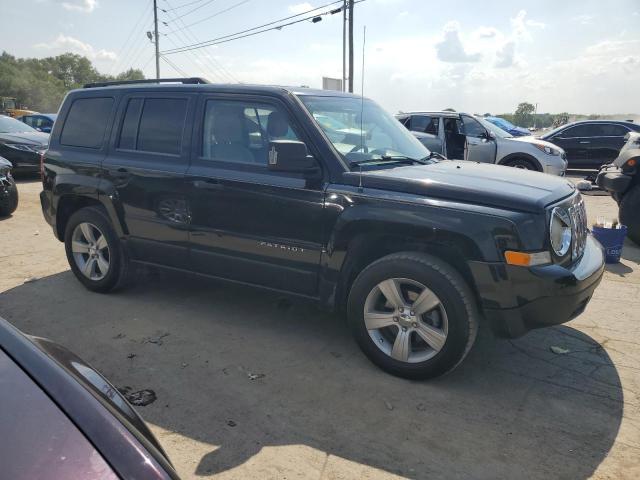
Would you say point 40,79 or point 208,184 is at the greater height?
point 40,79

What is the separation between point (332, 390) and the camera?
331 cm

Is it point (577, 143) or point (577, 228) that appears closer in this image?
point (577, 228)

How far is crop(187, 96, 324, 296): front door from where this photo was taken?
12.1ft

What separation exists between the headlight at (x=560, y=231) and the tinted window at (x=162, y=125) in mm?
2833

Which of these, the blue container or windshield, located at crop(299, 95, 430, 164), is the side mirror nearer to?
A: windshield, located at crop(299, 95, 430, 164)

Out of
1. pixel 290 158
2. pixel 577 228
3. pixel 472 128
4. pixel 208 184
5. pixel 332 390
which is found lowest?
pixel 332 390

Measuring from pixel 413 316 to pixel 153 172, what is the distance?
243 cm

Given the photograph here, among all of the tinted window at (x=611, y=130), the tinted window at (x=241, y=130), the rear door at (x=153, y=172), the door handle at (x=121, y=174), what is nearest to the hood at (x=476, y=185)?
the tinted window at (x=241, y=130)

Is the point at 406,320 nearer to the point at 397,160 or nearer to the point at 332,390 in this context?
the point at 332,390

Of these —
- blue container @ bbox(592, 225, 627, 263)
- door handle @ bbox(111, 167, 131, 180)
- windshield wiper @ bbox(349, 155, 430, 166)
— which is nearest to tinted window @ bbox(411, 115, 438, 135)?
blue container @ bbox(592, 225, 627, 263)

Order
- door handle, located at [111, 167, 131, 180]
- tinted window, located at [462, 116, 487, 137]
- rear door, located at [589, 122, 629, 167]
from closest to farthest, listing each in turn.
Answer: door handle, located at [111, 167, 131, 180] → tinted window, located at [462, 116, 487, 137] → rear door, located at [589, 122, 629, 167]

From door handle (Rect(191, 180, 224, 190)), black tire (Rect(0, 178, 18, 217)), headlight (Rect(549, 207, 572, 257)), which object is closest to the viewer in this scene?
headlight (Rect(549, 207, 572, 257))

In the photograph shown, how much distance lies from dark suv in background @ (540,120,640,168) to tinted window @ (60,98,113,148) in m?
12.8

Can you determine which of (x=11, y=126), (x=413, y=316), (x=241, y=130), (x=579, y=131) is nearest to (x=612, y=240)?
(x=413, y=316)
